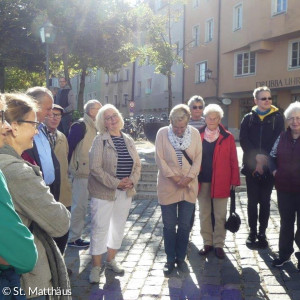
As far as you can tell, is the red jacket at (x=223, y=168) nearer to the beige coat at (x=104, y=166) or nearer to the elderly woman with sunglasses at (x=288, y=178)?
the elderly woman with sunglasses at (x=288, y=178)

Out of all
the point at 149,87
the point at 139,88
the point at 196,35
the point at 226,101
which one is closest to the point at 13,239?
the point at 226,101

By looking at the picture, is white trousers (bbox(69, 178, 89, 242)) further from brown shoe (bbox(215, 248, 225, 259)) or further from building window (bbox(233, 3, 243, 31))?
building window (bbox(233, 3, 243, 31))

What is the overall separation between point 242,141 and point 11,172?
13.5 feet

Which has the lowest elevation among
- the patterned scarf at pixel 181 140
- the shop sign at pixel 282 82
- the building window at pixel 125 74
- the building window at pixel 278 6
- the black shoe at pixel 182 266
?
the black shoe at pixel 182 266

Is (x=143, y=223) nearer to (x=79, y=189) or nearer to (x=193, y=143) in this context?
(x=79, y=189)

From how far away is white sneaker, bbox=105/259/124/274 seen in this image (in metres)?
4.49

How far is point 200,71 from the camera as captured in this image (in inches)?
1203

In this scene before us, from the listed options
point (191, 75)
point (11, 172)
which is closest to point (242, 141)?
point (11, 172)

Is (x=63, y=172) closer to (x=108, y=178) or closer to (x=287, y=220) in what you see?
(x=108, y=178)

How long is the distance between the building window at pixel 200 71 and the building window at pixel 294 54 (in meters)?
8.35

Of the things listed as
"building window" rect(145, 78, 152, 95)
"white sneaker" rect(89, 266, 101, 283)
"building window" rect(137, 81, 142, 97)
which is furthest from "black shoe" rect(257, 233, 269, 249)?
"building window" rect(137, 81, 142, 97)

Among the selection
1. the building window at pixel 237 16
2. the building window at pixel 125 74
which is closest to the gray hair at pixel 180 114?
the building window at pixel 237 16

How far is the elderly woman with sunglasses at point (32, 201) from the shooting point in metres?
1.91

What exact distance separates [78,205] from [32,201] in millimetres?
3602
